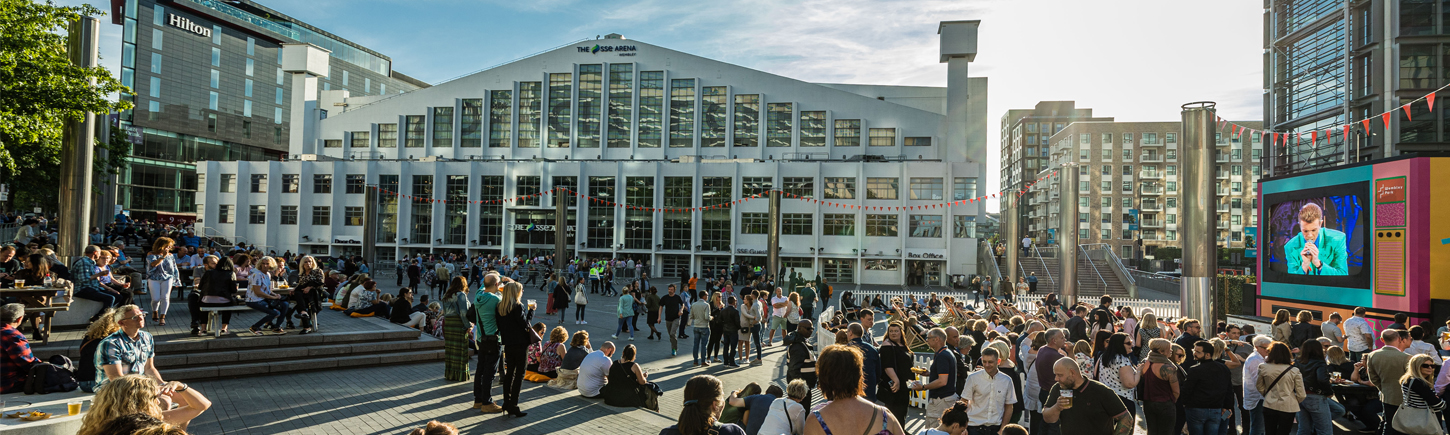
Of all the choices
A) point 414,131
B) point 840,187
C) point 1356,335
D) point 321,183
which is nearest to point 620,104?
point 414,131

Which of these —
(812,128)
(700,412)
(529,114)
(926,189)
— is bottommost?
(700,412)

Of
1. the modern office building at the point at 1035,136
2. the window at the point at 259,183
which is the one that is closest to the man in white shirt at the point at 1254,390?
the window at the point at 259,183

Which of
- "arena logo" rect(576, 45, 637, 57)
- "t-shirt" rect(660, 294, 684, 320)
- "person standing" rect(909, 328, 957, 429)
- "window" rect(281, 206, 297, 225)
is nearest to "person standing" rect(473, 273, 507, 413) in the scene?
"person standing" rect(909, 328, 957, 429)

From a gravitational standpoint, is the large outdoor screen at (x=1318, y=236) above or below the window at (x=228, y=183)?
below

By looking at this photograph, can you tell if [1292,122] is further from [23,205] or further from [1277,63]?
[23,205]

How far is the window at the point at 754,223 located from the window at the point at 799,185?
2098mm

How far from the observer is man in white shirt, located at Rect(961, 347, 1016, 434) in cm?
592

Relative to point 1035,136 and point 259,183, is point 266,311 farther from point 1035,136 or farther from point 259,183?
point 1035,136

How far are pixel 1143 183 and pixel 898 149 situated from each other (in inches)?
1847

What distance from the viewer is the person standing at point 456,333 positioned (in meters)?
9.12

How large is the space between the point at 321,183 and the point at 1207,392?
2024 inches

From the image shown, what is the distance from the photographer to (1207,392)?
674 centimetres

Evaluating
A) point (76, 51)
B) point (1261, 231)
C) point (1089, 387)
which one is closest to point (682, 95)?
point (1261, 231)

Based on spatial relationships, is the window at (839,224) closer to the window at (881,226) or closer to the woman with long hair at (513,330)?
the window at (881,226)
